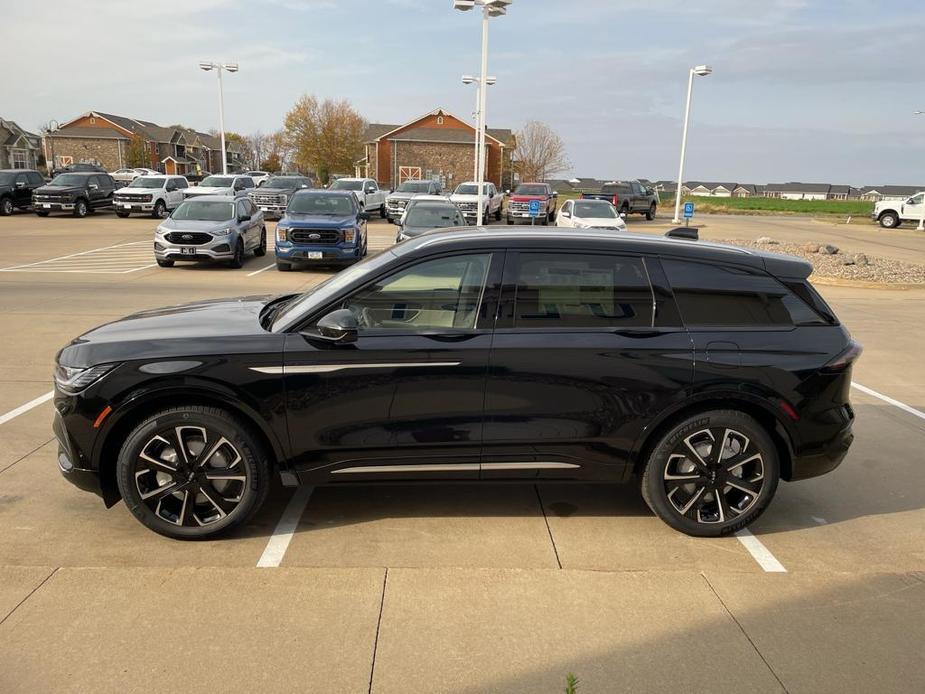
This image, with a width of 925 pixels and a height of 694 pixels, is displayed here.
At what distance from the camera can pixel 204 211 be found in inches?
680

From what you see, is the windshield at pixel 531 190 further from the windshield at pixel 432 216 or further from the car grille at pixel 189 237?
the car grille at pixel 189 237

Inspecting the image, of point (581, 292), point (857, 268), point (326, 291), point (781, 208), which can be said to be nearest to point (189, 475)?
point (326, 291)

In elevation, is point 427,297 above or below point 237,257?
above

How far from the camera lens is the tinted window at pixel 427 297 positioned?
13.3 ft

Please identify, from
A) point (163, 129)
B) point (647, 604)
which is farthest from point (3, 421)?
point (163, 129)

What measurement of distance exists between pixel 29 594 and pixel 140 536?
0.70m

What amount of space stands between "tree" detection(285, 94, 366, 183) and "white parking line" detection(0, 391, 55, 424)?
241 feet

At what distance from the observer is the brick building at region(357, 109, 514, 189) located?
6888 cm

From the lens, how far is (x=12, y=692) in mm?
2807

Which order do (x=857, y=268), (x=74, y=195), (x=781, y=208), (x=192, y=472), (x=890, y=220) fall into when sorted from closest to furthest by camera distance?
(x=192, y=472), (x=857, y=268), (x=74, y=195), (x=890, y=220), (x=781, y=208)

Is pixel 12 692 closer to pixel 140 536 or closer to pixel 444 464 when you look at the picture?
pixel 140 536

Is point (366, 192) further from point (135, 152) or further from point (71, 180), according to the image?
point (135, 152)

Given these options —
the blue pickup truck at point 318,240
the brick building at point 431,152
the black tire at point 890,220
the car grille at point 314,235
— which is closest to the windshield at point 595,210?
the blue pickup truck at point 318,240

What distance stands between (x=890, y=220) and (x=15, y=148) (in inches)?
3350
